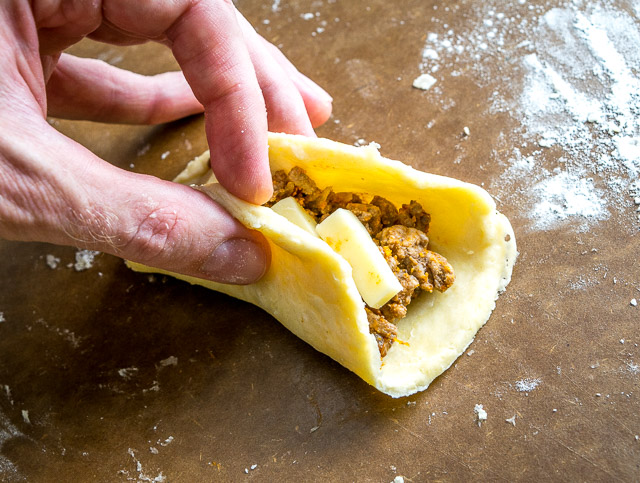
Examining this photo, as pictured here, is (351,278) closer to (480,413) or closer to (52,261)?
(480,413)

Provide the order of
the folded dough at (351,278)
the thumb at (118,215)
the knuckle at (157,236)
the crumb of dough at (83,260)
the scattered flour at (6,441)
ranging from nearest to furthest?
the thumb at (118,215) → the knuckle at (157,236) → the folded dough at (351,278) → the scattered flour at (6,441) → the crumb of dough at (83,260)

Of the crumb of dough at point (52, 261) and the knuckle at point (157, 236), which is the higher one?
the knuckle at point (157, 236)

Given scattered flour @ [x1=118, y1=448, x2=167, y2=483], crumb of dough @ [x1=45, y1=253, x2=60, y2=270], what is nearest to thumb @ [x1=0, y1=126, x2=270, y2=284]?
scattered flour @ [x1=118, y1=448, x2=167, y2=483]

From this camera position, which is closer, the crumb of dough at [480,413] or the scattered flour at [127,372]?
the crumb of dough at [480,413]

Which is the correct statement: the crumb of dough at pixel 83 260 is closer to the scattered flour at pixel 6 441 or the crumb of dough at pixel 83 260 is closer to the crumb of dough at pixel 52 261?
the crumb of dough at pixel 52 261

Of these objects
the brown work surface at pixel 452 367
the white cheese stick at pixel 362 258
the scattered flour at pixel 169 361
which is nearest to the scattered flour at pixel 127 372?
the brown work surface at pixel 452 367

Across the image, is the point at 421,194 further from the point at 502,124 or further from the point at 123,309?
the point at 123,309
